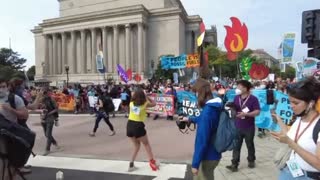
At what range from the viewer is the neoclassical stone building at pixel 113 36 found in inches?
3255

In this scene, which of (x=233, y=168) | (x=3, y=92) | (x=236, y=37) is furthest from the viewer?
(x=236, y=37)

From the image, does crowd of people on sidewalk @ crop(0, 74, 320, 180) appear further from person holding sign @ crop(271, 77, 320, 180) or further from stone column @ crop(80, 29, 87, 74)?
stone column @ crop(80, 29, 87, 74)

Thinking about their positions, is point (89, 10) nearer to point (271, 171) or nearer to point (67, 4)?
point (67, 4)

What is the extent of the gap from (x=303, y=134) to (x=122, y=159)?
706cm

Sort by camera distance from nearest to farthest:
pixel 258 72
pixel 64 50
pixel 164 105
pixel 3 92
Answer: pixel 3 92
pixel 164 105
pixel 258 72
pixel 64 50

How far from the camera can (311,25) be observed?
831 cm

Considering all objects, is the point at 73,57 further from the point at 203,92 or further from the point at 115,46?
the point at 203,92

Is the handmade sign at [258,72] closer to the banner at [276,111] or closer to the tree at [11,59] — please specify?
the banner at [276,111]

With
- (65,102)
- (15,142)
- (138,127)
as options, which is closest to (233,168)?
(138,127)

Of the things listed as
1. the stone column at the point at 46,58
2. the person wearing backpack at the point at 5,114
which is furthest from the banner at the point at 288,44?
the stone column at the point at 46,58

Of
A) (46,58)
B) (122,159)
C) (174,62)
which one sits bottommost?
(122,159)

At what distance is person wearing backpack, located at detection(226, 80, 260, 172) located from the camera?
830 centimetres

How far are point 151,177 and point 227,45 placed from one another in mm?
5859

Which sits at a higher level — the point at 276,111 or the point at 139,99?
the point at 139,99
